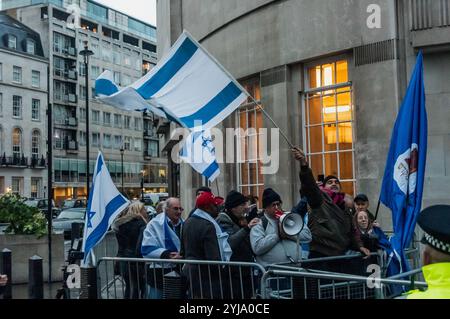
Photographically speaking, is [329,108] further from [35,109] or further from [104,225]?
[35,109]

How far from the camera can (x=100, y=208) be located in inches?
346

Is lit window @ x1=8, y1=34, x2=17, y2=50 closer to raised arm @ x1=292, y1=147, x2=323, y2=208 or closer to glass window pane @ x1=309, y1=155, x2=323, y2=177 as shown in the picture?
glass window pane @ x1=309, y1=155, x2=323, y2=177

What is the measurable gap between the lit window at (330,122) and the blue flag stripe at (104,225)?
21.2 ft

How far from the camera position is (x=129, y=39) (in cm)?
10162

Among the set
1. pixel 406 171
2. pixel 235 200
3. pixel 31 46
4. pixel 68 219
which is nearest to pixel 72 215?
pixel 68 219

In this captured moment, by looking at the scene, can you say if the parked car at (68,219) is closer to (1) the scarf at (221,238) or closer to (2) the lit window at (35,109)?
(1) the scarf at (221,238)

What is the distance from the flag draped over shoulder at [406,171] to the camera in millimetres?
6332

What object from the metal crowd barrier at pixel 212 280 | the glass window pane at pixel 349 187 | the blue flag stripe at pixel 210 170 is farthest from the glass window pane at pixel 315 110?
the metal crowd barrier at pixel 212 280

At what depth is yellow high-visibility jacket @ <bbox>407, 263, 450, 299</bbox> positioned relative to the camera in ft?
8.87

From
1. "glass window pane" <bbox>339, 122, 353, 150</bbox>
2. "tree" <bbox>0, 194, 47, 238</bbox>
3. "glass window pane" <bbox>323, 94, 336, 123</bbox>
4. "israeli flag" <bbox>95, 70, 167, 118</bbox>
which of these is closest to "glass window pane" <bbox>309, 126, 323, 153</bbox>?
"glass window pane" <bbox>323, 94, 336, 123</bbox>

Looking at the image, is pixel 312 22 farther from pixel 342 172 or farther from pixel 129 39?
pixel 129 39

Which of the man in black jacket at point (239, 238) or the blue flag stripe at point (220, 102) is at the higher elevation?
the blue flag stripe at point (220, 102)

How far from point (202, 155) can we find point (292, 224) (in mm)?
5832

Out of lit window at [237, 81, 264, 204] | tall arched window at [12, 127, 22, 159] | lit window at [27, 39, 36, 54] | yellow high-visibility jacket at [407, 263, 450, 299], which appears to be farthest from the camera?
lit window at [27, 39, 36, 54]
